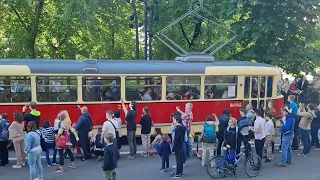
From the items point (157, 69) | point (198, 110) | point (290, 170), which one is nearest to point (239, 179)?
point (290, 170)

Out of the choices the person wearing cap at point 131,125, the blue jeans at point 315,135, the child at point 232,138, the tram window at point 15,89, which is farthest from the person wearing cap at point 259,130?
the tram window at point 15,89

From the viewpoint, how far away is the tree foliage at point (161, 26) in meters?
18.5

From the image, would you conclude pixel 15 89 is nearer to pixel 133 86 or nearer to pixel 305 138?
pixel 133 86

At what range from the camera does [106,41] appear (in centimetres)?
2406

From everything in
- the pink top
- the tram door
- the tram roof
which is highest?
the tram roof

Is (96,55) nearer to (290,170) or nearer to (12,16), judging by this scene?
(12,16)

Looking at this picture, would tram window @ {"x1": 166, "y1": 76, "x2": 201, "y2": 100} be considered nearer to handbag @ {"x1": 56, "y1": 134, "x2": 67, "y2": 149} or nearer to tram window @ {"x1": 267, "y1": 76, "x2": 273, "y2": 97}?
tram window @ {"x1": 267, "y1": 76, "x2": 273, "y2": 97}

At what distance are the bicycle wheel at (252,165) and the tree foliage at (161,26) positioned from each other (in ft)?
27.9

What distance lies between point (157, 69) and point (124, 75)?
1170 millimetres

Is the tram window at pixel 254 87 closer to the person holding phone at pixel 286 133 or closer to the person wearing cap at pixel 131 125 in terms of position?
the person holding phone at pixel 286 133

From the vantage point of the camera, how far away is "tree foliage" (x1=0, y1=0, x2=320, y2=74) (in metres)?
18.5

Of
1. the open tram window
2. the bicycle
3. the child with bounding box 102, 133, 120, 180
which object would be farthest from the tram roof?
the child with bounding box 102, 133, 120, 180

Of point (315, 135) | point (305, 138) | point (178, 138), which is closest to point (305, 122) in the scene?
point (305, 138)

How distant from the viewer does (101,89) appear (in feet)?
41.7
